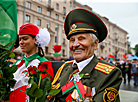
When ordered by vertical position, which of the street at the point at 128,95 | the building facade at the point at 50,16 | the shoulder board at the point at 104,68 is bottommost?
the street at the point at 128,95

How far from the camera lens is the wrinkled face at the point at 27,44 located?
8.88 ft

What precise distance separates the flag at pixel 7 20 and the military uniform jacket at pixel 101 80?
88cm

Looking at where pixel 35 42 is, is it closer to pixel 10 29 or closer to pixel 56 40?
pixel 10 29

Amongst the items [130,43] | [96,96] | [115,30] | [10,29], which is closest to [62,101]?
[96,96]

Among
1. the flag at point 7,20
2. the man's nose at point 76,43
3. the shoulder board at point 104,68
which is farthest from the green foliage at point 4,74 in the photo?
the shoulder board at point 104,68

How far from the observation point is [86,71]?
1820 mm

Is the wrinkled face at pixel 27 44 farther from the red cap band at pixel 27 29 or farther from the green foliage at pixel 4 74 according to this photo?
the green foliage at pixel 4 74

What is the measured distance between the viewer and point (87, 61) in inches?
75.5

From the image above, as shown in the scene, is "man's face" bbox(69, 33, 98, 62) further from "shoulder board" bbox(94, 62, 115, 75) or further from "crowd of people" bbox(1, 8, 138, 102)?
"shoulder board" bbox(94, 62, 115, 75)

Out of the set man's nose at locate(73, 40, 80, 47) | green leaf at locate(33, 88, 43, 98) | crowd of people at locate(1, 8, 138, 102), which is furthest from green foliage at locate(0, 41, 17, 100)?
man's nose at locate(73, 40, 80, 47)

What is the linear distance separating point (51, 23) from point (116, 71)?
1157 inches

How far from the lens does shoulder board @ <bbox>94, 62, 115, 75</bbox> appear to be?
5.69ft

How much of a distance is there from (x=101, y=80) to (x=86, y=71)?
8.7 inches

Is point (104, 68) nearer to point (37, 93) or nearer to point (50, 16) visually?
point (37, 93)
